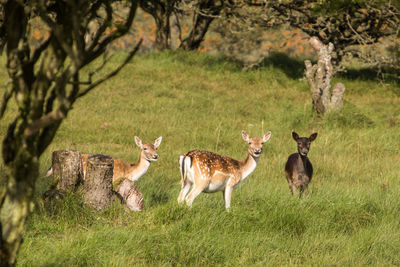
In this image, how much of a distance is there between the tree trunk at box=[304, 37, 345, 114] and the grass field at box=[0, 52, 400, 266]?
345mm

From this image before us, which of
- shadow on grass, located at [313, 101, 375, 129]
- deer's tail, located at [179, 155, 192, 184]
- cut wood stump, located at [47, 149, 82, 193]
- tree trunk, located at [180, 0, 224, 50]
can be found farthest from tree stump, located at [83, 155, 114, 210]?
tree trunk, located at [180, 0, 224, 50]

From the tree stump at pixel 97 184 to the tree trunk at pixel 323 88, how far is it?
897 cm

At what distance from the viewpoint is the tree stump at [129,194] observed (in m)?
7.37

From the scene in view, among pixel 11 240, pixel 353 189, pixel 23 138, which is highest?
pixel 23 138

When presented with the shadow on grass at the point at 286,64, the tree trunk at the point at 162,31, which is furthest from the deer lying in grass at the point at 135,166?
the tree trunk at the point at 162,31

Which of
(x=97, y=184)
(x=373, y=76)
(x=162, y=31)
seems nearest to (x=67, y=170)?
(x=97, y=184)

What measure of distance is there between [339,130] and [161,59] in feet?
26.7

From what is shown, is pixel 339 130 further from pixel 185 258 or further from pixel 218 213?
pixel 185 258

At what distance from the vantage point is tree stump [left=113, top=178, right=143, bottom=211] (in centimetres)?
737

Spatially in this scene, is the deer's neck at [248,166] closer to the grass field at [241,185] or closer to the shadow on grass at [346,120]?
the grass field at [241,185]

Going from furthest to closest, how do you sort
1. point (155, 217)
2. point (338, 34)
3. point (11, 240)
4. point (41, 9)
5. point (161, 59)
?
point (161, 59) < point (338, 34) < point (155, 217) < point (11, 240) < point (41, 9)

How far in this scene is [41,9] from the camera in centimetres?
361

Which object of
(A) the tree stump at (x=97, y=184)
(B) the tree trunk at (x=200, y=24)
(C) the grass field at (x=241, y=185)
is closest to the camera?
(C) the grass field at (x=241, y=185)

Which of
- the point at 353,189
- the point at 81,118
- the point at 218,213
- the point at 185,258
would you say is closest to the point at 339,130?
the point at 353,189
